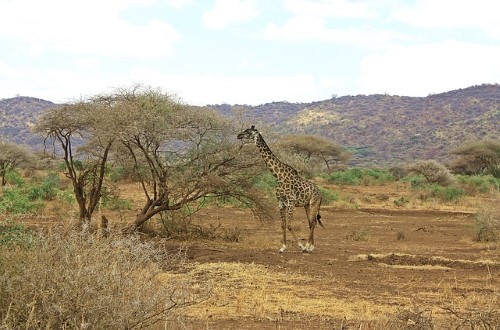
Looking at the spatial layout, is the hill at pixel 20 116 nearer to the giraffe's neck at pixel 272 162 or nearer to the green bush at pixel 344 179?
the green bush at pixel 344 179

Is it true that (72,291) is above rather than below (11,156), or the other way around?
below

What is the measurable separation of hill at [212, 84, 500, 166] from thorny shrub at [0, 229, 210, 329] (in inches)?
2239

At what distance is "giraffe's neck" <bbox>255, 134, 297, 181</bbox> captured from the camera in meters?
14.4

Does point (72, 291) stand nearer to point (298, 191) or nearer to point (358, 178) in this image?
point (298, 191)

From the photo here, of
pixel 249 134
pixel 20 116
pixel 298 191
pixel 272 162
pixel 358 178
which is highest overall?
pixel 20 116

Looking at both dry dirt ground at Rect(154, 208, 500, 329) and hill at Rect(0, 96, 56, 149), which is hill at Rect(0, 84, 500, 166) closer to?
hill at Rect(0, 96, 56, 149)

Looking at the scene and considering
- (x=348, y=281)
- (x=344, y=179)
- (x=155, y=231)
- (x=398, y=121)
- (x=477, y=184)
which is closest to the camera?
(x=348, y=281)

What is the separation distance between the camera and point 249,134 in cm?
1425

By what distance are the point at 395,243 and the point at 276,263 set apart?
5.40 meters

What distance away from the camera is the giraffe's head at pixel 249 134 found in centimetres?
1416

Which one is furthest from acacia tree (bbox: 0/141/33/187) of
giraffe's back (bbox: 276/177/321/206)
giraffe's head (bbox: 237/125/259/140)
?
giraffe's back (bbox: 276/177/321/206)

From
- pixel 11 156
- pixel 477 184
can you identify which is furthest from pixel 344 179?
pixel 11 156

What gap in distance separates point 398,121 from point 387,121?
1.35 meters

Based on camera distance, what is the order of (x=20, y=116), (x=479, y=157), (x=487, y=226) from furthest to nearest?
Result: (x=20, y=116) → (x=479, y=157) → (x=487, y=226)
